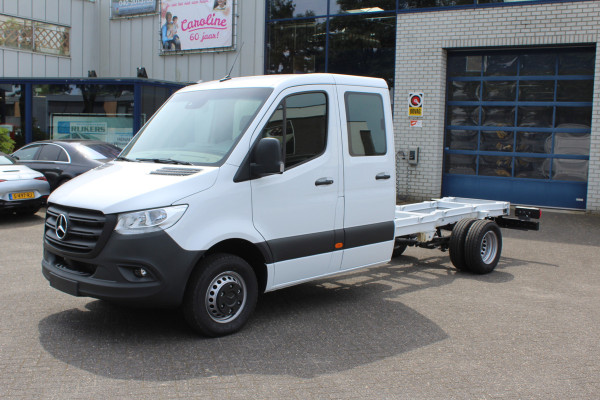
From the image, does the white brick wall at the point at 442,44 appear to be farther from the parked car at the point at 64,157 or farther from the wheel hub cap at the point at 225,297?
the wheel hub cap at the point at 225,297

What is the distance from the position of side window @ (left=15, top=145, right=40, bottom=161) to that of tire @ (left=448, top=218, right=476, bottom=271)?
9.18 meters

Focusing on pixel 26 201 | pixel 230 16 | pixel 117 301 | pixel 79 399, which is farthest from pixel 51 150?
pixel 79 399

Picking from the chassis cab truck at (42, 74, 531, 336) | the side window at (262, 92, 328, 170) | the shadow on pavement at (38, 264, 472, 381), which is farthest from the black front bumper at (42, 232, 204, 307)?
the side window at (262, 92, 328, 170)

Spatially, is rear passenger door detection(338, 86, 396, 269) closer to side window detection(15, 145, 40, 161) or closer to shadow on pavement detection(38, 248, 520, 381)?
shadow on pavement detection(38, 248, 520, 381)

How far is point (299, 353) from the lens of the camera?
16.2 ft

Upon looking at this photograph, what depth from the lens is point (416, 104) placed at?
14.8m

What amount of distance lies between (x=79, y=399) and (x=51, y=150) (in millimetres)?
9942

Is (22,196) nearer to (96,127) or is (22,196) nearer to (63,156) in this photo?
→ (63,156)

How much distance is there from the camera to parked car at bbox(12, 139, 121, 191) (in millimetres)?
12500

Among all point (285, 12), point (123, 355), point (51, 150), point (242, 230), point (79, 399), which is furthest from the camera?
point (285, 12)

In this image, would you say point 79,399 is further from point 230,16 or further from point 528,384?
point 230,16

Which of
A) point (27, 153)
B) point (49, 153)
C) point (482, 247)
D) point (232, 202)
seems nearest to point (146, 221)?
point (232, 202)

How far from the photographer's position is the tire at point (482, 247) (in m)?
7.75

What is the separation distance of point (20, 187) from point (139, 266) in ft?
24.9
